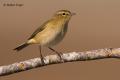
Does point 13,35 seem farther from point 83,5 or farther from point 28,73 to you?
point 83,5

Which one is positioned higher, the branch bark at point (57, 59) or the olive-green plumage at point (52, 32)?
→ the olive-green plumage at point (52, 32)

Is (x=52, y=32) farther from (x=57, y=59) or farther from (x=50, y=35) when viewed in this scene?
(x=57, y=59)

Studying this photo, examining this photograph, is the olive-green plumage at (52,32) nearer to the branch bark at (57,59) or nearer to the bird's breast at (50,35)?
the bird's breast at (50,35)

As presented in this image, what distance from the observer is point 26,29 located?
1262cm

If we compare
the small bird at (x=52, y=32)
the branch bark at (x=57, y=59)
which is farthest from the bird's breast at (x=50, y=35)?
the branch bark at (x=57, y=59)

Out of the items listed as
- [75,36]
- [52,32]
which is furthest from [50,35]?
[75,36]

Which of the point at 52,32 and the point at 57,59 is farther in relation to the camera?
the point at 52,32

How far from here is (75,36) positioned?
1286 cm

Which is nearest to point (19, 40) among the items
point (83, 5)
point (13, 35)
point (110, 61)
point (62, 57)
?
point (13, 35)

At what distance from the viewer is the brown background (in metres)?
9.84

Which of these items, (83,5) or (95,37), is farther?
(83,5)

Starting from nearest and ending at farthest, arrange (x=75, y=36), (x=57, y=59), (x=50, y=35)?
(x=57, y=59), (x=50, y=35), (x=75, y=36)

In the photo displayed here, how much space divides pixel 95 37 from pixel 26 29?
5.50ft

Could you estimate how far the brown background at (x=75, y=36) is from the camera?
32.3 ft
